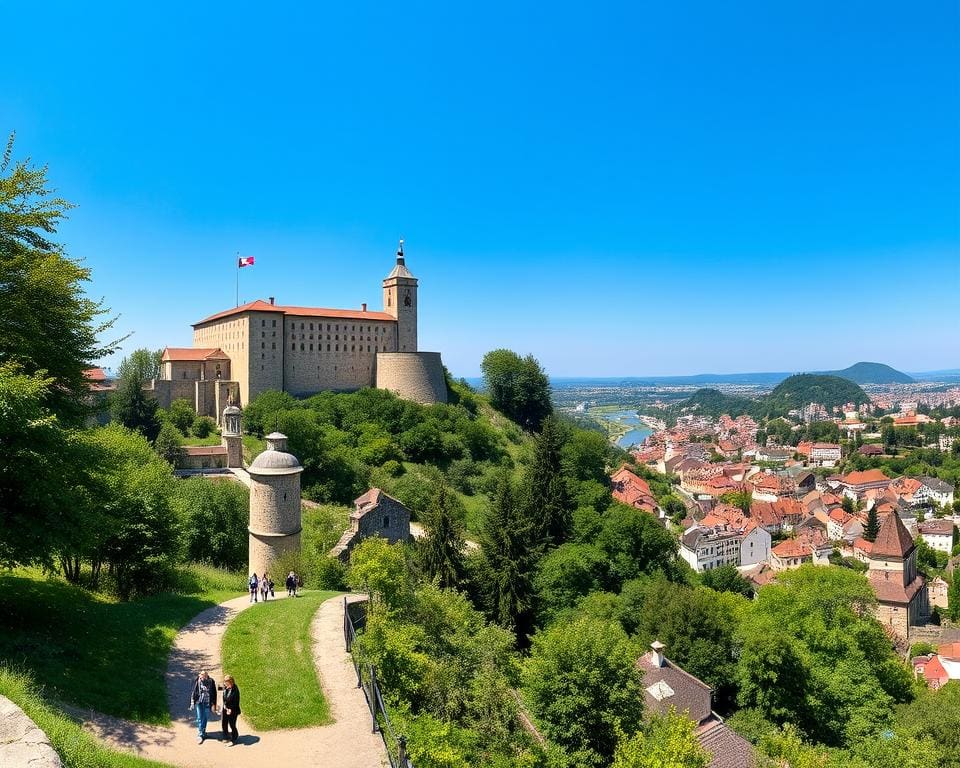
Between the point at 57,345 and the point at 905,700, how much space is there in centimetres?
3695

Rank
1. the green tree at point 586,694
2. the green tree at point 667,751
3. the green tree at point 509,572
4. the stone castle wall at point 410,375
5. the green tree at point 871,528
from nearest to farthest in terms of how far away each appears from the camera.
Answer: the green tree at point 667,751 → the green tree at point 586,694 → the green tree at point 509,572 → the stone castle wall at point 410,375 → the green tree at point 871,528

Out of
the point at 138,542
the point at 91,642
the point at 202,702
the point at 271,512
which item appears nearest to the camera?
the point at 202,702

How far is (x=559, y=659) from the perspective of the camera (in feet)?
56.2

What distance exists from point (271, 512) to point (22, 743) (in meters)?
16.2

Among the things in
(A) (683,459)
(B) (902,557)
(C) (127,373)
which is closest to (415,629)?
(C) (127,373)

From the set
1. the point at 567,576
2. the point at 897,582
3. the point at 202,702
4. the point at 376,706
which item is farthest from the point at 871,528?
the point at 202,702

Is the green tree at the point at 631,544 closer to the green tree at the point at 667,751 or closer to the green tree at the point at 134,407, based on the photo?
the green tree at the point at 667,751

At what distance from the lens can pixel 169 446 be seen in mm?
40500

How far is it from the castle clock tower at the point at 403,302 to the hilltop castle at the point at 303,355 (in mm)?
106

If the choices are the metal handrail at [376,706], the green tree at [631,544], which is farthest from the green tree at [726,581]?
the metal handrail at [376,706]

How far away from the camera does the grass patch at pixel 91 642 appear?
34.9 feet

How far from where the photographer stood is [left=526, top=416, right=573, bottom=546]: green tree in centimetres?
3625

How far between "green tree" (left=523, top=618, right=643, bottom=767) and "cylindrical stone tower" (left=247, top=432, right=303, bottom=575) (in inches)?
399

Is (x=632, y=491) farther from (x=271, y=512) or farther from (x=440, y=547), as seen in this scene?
(x=271, y=512)
